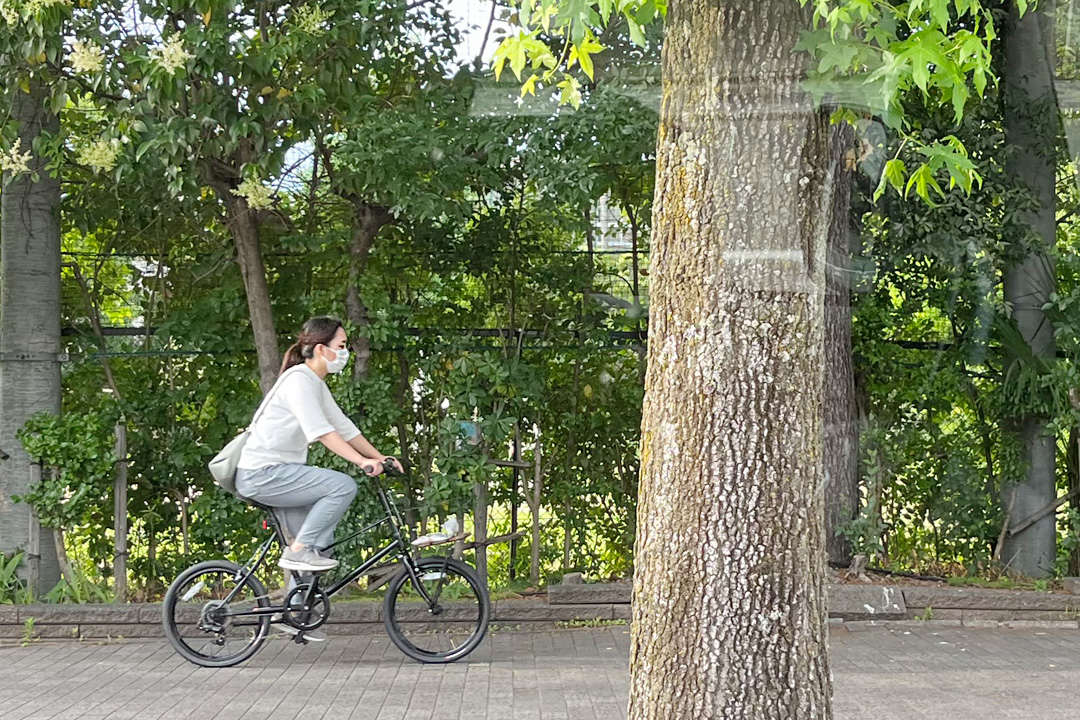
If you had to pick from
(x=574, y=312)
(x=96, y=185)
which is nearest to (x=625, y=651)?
(x=574, y=312)

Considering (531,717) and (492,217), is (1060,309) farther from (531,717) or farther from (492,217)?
(531,717)

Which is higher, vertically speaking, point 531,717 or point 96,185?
point 96,185

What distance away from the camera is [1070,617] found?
9.02m

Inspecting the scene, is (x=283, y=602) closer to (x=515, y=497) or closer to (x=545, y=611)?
(x=545, y=611)

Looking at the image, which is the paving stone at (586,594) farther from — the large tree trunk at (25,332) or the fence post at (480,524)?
the large tree trunk at (25,332)

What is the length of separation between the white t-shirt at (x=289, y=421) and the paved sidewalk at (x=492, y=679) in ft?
4.00

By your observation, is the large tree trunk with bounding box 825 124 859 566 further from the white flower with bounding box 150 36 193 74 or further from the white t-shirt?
the white flower with bounding box 150 36 193 74

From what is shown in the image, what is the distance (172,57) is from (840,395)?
501 centimetres

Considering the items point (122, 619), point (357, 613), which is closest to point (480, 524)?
point (357, 613)

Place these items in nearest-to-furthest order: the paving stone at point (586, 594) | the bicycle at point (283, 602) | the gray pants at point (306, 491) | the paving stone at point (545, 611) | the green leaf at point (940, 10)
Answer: the green leaf at point (940, 10) < the gray pants at point (306, 491) < the bicycle at point (283, 602) < the paving stone at point (545, 611) < the paving stone at point (586, 594)

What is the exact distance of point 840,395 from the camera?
9.45 m

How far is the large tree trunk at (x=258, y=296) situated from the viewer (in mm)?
9047

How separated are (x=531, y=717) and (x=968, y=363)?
5.06m

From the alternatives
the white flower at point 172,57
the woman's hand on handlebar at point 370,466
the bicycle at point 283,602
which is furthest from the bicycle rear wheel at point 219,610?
the white flower at point 172,57
